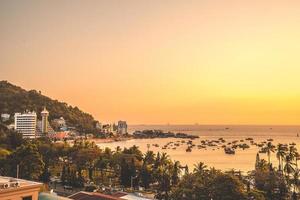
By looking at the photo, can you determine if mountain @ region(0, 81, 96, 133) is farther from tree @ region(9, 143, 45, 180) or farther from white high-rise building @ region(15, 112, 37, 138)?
tree @ region(9, 143, 45, 180)

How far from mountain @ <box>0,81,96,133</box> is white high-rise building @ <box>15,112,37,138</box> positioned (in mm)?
10456

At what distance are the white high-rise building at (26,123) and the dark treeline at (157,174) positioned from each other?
55.1 metres

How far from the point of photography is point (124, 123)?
599 feet

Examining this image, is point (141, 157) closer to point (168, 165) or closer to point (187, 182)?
point (168, 165)

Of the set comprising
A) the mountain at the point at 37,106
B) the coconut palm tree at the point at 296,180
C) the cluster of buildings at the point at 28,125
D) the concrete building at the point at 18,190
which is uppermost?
the mountain at the point at 37,106

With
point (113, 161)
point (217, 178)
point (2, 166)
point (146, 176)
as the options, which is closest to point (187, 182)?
point (217, 178)

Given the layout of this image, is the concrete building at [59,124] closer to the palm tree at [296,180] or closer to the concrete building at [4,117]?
the concrete building at [4,117]

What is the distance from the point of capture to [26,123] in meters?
99.3

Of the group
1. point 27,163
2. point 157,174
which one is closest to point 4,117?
point 27,163

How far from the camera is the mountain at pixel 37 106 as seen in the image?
4407 inches

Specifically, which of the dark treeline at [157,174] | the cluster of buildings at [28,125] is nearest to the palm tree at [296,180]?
the dark treeline at [157,174]

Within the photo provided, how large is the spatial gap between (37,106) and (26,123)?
64.2 ft

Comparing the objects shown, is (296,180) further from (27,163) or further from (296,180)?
(27,163)

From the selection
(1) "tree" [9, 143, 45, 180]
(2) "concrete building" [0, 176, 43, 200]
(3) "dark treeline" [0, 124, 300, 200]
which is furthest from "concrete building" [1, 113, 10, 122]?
(2) "concrete building" [0, 176, 43, 200]
